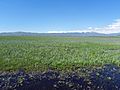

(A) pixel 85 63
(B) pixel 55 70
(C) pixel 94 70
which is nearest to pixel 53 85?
(B) pixel 55 70

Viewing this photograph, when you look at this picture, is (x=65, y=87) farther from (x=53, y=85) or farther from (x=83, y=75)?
(x=83, y=75)

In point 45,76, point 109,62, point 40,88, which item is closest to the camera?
point 40,88

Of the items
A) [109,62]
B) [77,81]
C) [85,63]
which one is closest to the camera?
[77,81]

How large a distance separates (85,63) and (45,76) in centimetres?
914

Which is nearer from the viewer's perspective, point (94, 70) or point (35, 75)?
point (35, 75)

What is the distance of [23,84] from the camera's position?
19062 millimetres

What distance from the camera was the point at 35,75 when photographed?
22.9 metres

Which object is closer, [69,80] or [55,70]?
[69,80]

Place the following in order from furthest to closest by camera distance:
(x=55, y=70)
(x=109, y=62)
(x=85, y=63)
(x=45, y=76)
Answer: (x=109, y=62) → (x=85, y=63) → (x=55, y=70) → (x=45, y=76)

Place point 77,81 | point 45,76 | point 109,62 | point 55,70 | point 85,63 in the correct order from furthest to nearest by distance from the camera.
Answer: point 109,62
point 85,63
point 55,70
point 45,76
point 77,81

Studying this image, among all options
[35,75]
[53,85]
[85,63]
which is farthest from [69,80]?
[85,63]

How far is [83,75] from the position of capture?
23062mm

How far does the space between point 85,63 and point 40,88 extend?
12943 mm

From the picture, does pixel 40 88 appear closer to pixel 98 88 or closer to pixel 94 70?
pixel 98 88
